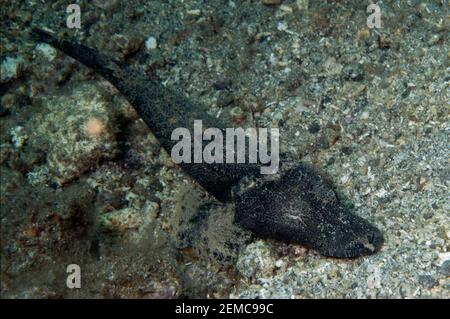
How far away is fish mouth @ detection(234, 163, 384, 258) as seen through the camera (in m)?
3.75

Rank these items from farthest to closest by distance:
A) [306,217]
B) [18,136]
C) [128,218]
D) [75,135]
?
[18,136] → [75,135] → [128,218] → [306,217]

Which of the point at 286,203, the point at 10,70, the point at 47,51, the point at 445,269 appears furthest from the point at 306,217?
the point at 10,70

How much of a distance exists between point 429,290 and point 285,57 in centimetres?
346

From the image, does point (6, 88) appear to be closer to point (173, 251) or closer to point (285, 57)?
point (173, 251)

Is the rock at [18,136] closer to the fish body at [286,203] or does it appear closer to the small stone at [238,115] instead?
the fish body at [286,203]

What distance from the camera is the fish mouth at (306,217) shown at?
3.75 meters

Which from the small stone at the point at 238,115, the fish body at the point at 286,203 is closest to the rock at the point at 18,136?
the fish body at the point at 286,203

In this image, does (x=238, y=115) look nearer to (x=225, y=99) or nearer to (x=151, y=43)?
(x=225, y=99)

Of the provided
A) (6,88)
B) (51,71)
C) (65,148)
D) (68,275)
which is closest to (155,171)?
(65,148)

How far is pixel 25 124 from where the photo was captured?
→ 17.3ft

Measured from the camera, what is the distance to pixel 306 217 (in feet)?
12.7

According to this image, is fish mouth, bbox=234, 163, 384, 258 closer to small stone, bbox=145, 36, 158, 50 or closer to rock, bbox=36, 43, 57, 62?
small stone, bbox=145, 36, 158, 50

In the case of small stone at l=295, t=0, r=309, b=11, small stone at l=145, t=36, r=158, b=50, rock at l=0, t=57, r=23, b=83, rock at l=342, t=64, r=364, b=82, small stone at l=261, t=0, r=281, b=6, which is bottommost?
rock at l=0, t=57, r=23, b=83

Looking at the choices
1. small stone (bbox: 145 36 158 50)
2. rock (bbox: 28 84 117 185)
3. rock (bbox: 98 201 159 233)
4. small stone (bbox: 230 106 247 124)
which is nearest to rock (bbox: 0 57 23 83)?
rock (bbox: 28 84 117 185)
